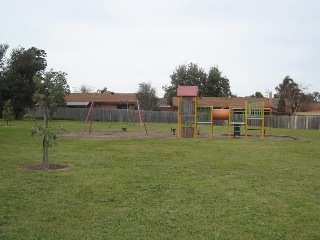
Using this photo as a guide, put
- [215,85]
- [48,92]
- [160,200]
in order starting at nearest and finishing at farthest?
[160,200]
[48,92]
[215,85]

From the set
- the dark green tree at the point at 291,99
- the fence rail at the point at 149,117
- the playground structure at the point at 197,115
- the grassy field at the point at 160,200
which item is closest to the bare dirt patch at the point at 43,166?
the grassy field at the point at 160,200

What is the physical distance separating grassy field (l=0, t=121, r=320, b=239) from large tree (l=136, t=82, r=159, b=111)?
42.6m

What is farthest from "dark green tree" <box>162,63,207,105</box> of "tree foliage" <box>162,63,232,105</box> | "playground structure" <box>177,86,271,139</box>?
"playground structure" <box>177,86,271,139</box>

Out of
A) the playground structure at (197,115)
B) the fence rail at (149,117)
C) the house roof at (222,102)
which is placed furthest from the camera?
the house roof at (222,102)

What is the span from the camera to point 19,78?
40.4m

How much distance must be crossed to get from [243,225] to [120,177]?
3476mm

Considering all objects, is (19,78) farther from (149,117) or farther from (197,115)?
(197,115)

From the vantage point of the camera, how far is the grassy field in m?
4.46

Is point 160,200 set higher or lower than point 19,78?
lower

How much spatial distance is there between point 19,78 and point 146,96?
1894 cm

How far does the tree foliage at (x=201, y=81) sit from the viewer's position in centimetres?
5616

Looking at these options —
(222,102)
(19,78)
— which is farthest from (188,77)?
(19,78)

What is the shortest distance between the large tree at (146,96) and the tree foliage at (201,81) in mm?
4682

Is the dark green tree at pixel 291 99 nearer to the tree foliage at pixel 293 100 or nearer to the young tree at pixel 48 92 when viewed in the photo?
the tree foliage at pixel 293 100
